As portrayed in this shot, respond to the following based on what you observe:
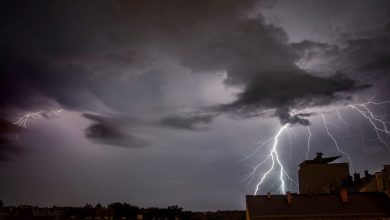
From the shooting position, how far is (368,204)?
49.9m

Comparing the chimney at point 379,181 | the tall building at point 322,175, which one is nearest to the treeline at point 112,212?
the tall building at point 322,175

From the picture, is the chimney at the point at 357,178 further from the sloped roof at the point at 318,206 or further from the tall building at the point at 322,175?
the sloped roof at the point at 318,206

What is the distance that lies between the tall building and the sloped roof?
19.4 metres

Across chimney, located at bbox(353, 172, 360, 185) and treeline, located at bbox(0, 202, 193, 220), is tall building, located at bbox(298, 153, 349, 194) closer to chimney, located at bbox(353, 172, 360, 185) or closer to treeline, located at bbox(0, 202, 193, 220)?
chimney, located at bbox(353, 172, 360, 185)

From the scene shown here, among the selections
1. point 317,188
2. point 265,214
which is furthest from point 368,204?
point 317,188

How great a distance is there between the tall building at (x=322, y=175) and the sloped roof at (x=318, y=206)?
63.8 feet

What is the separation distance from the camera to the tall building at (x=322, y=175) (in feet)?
237

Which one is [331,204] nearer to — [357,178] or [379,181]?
[379,181]

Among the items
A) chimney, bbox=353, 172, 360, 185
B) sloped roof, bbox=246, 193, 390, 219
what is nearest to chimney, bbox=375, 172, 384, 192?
sloped roof, bbox=246, 193, 390, 219

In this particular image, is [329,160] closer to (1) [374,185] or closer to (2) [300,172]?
(2) [300,172]

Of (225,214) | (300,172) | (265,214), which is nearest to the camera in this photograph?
(265,214)

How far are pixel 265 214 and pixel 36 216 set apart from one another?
4461cm

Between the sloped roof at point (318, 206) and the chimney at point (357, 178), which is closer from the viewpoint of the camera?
the sloped roof at point (318, 206)

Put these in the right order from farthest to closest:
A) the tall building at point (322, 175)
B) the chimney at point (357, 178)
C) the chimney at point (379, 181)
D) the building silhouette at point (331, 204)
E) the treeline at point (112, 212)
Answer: the treeline at point (112, 212), the tall building at point (322, 175), the chimney at point (357, 178), the chimney at point (379, 181), the building silhouette at point (331, 204)
